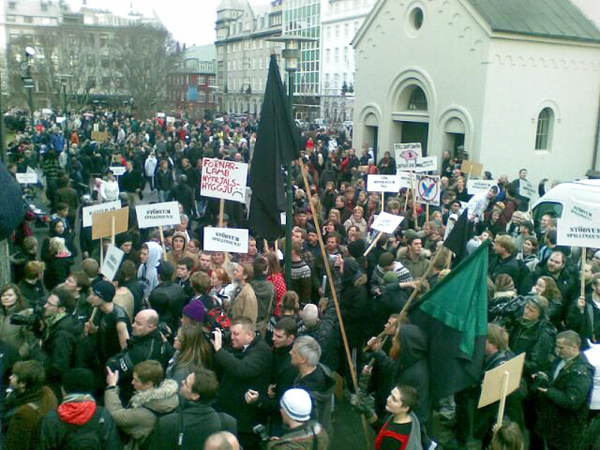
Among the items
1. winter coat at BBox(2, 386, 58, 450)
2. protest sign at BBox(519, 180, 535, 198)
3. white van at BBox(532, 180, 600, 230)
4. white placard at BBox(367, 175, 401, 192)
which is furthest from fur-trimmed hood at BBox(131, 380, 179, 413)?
protest sign at BBox(519, 180, 535, 198)

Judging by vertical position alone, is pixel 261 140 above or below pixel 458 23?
below

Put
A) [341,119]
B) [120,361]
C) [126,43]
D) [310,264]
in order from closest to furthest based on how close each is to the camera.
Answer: [120,361] → [310,264] → [126,43] → [341,119]

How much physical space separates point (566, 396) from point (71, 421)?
3.89 meters

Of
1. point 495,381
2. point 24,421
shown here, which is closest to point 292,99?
point 495,381

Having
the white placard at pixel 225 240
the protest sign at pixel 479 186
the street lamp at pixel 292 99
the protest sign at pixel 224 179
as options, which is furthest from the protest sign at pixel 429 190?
the white placard at pixel 225 240

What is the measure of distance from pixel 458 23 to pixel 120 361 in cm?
1878

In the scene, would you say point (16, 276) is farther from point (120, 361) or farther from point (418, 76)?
point (418, 76)

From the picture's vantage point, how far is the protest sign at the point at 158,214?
28.9 ft

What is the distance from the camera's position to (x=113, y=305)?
568 cm

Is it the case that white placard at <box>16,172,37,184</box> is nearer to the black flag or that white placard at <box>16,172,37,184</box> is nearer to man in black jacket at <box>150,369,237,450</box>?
the black flag

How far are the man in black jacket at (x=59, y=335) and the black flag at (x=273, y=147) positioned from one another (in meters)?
2.53

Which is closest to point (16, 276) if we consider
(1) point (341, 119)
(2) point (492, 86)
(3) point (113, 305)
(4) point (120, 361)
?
(3) point (113, 305)

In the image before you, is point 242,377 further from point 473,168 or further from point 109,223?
point 473,168

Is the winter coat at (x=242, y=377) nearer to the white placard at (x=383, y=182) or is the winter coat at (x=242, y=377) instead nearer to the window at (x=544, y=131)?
the white placard at (x=383, y=182)
